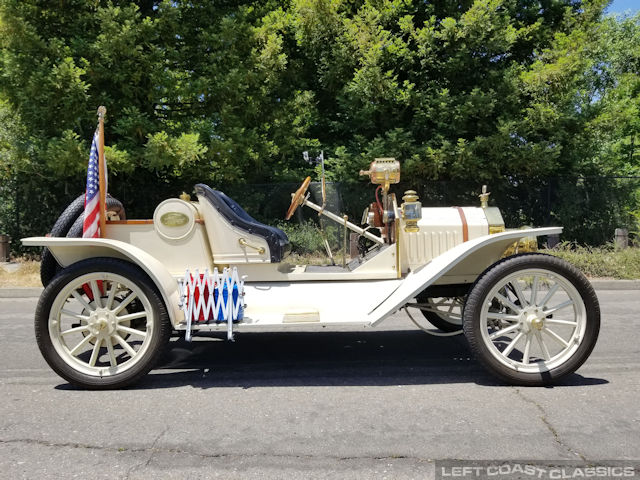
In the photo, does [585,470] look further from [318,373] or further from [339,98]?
[339,98]

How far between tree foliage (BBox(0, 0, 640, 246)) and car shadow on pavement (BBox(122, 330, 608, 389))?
666 centimetres

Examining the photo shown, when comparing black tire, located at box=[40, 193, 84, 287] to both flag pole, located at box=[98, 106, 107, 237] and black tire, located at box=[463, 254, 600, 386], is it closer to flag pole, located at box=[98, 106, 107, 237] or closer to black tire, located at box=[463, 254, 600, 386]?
flag pole, located at box=[98, 106, 107, 237]

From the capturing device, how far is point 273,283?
4.03 metres

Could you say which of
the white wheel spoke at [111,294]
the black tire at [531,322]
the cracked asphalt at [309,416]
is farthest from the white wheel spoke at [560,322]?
the white wheel spoke at [111,294]

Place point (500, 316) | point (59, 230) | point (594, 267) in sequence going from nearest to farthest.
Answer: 1. point (500, 316)
2. point (59, 230)
3. point (594, 267)

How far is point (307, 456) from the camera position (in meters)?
2.59

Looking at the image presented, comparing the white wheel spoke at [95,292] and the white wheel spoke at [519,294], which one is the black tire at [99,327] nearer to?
the white wheel spoke at [95,292]

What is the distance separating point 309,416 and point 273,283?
1.23 m

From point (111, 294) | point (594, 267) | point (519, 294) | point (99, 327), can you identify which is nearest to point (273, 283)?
point (111, 294)

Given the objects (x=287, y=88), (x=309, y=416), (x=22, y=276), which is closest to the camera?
(x=309, y=416)

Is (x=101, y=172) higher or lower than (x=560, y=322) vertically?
higher

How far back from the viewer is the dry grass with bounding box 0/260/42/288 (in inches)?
373

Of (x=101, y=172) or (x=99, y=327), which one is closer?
(x=99, y=327)

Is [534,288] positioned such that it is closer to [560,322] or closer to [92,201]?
[560,322]
